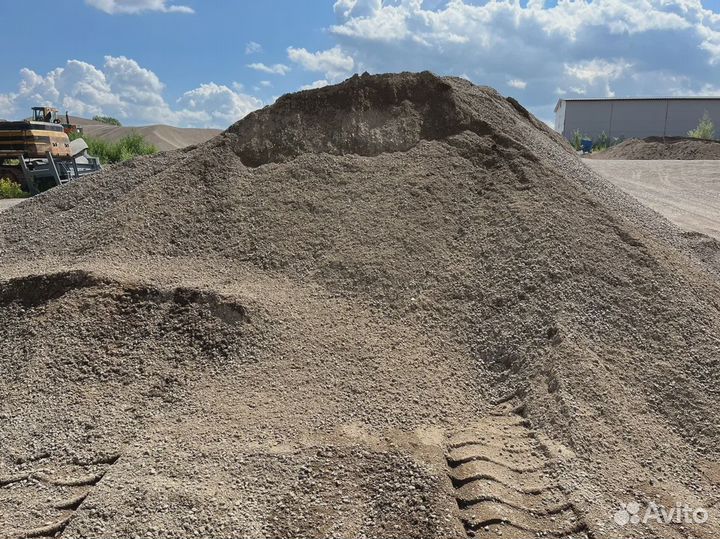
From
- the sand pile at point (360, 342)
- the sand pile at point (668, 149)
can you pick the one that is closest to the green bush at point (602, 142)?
the sand pile at point (668, 149)

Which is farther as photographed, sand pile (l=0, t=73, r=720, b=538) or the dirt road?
the dirt road

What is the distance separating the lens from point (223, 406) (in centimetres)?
428

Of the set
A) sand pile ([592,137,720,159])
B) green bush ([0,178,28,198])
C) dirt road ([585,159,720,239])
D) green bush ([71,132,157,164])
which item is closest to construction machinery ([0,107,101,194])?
green bush ([0,178,28,198])

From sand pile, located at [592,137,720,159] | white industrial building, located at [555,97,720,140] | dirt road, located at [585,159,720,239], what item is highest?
white industrial building, located at [555,97,720,140]

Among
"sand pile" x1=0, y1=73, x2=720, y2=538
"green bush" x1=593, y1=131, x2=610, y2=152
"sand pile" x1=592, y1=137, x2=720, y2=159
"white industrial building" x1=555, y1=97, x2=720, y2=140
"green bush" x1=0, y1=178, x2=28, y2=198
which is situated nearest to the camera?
"sand pile" x1=0, y1=73, x2=720, y2=538

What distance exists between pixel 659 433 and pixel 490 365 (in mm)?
1247

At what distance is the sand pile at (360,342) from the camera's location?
3496 mm

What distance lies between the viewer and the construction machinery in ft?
59.5

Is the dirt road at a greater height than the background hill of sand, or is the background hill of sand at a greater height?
the background hill of sand

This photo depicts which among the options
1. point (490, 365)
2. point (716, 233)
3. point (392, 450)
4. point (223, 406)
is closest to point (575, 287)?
point (490, 365)

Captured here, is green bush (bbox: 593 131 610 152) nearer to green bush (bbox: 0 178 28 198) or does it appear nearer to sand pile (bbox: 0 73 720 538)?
green bush (bbox: 0 178 28 198)

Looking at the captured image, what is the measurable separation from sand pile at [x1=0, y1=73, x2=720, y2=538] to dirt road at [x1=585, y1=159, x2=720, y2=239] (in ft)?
19.8

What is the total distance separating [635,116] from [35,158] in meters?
42.6

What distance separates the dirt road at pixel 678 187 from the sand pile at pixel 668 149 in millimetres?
5931
